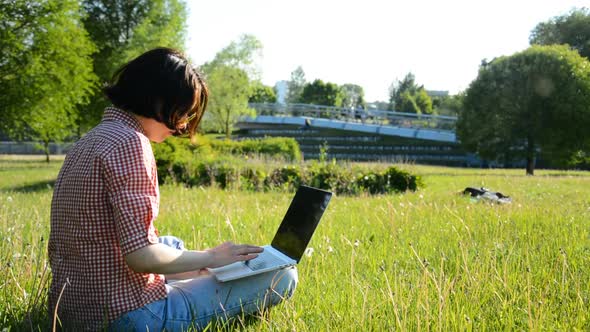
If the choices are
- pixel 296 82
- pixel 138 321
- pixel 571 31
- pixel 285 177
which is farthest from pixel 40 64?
pixel 296 82

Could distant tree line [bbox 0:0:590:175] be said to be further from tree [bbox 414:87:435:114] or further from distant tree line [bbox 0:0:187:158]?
tree [bbox 414:87:435:114]

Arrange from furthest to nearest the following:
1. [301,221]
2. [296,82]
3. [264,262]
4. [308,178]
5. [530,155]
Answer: [296,82] < [530,155] < [308,178] < [301,221] < [264,262]

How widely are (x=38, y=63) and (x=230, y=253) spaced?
18.4 metres

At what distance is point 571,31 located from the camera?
29703 millimetres

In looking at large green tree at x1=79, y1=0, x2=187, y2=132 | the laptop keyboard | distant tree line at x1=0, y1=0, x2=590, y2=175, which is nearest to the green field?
the laptop keyboard

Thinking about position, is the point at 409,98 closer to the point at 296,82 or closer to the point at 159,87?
the point at 296,82

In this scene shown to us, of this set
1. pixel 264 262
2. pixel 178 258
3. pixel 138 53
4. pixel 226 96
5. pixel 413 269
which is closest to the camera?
pixel 178 258

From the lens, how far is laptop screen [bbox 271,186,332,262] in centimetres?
251

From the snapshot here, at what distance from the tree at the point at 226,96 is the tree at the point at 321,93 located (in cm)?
3765

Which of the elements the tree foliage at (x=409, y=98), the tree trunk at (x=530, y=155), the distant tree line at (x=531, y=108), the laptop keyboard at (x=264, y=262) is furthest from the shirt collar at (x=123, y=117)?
the tree foliage at (x=409, y=98)

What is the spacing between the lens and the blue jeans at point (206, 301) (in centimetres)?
206

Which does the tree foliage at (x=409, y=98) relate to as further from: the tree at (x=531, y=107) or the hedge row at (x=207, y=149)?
the hedge row at (x=207, y=149)

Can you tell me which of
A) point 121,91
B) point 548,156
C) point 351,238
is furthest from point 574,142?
point 121,91

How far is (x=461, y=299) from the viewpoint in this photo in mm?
2705
